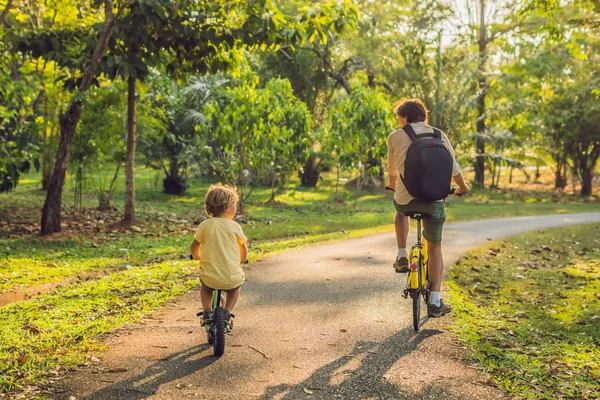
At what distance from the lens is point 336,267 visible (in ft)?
32.9

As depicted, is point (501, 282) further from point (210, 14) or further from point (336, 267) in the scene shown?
point (210, 14)

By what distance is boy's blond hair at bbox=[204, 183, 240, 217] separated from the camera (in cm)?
532

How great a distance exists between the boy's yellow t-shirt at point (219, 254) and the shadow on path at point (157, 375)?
25.6 inches

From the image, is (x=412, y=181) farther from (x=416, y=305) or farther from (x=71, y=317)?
(x=71, y=317)

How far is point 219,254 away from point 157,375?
1.10m

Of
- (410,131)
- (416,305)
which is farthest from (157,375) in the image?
(410,131)

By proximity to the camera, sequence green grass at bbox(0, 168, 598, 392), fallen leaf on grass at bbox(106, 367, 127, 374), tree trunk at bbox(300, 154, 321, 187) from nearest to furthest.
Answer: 1. fallen leaf on grass at bbox(106, 367, 127, 374)
2. green grass at bbox(0, 168, 598, 392)
3. tree trunk at bbox(300, 154, 321, 187)

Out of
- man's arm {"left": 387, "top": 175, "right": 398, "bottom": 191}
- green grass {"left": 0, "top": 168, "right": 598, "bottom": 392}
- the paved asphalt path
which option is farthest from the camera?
man's arm {"left": 387, "top": 175, "right": 398, "bottom": 191}

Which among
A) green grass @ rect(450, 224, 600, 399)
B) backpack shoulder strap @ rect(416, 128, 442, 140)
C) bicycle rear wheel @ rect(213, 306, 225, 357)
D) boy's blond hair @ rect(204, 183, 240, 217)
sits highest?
backpack shoulder strap @ rect(416, 128, 442, 140)

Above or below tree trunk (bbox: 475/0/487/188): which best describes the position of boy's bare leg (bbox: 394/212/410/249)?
below

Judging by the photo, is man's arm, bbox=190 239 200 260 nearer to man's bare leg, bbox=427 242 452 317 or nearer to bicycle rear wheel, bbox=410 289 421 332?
bicycle rear wheel, bbox=410 289 421 332

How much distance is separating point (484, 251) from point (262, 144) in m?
8.71

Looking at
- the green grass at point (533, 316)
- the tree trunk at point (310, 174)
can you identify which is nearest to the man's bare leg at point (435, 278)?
the green grass at point (533, 316)

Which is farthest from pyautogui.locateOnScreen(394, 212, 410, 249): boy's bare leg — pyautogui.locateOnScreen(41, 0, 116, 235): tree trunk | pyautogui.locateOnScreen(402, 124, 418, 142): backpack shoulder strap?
pyautogui.locateOnScreen(41, 0, 116, 235): tree trunk
